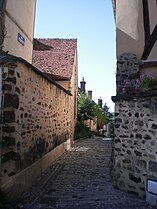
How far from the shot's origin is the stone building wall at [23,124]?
4508 mm

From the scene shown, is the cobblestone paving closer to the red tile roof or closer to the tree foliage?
the red tile roof

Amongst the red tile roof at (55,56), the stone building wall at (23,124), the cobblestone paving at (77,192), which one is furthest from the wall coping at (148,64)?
the red tile roof at (55,56)

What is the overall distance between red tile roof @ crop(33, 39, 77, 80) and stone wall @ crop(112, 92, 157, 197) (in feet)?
26.6

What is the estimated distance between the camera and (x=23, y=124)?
206 inches

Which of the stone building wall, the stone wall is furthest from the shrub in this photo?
the stone wall

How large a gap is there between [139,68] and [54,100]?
11.9ft

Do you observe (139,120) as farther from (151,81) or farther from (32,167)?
(32,167)

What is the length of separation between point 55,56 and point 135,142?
1092 cm

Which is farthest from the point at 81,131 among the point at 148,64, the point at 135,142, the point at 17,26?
the point at 135,142

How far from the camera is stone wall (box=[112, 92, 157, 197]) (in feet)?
15.2

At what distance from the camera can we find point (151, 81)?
16.0 ft

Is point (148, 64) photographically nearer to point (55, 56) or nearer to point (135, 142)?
point (135, 142)

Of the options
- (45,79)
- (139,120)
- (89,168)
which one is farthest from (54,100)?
(139,120)

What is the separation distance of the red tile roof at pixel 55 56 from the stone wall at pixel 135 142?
26.6ft
